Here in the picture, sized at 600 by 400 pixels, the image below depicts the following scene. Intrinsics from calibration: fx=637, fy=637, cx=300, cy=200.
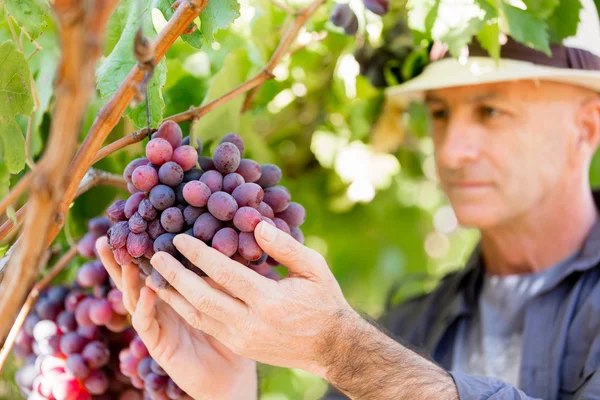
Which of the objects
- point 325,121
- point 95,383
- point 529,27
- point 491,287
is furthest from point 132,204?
point 491,287

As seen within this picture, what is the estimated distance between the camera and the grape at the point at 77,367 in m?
1.00

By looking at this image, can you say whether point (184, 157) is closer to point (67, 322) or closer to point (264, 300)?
point (264, 300)

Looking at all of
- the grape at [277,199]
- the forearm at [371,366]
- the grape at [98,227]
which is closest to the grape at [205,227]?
the grape at [277,199]

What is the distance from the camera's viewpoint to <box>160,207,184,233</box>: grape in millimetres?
759

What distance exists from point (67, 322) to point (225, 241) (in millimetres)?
459

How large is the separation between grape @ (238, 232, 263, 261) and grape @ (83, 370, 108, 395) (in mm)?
425

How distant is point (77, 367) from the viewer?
3.29 feet

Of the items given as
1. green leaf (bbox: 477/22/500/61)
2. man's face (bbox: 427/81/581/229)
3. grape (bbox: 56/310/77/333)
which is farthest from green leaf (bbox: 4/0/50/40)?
man's face (bbox: 427/81/581/229)

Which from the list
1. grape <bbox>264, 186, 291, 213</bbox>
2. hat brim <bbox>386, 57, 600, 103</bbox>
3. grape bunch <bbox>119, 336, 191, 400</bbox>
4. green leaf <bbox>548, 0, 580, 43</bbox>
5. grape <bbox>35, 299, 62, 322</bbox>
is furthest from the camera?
hat brim <bbox>386, 57, 600, 103</bbox>

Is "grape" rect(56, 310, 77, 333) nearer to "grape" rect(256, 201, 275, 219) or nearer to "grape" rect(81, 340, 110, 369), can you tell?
"grape" rect(81, 340, 110, 369)

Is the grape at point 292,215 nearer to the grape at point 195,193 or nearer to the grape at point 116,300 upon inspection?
the grape at point 195,193

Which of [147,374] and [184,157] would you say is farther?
[147,374]

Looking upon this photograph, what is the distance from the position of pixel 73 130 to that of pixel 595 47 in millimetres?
1431

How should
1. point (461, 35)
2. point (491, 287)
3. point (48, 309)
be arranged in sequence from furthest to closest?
point (491, 287), point (461, 35), point (48, 309)
